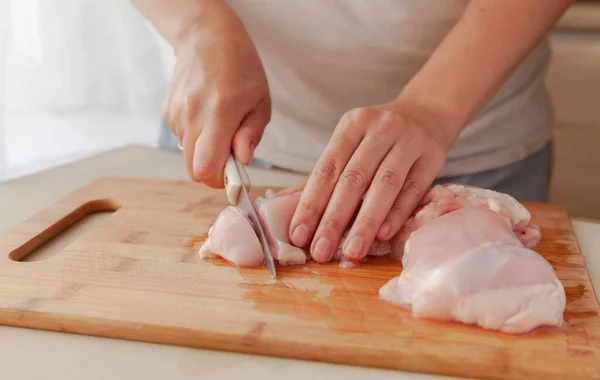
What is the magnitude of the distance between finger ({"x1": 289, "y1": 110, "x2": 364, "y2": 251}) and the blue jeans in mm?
454

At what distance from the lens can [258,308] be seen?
0.89m

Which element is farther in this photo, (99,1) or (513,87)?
(99,1)

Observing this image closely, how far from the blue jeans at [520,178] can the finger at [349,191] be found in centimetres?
45

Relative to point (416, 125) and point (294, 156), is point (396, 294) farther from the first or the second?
point (294, 156)

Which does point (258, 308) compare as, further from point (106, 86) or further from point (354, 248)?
point (106, 86)

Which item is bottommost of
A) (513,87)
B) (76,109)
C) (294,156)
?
(76,109)

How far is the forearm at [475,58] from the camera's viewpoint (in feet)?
3.83

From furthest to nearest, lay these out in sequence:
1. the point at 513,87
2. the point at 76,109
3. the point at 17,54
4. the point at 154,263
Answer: the point at 76,109, the point at 17,54, the point at 513,87, the point at 154,263

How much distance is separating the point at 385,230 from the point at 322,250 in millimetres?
108

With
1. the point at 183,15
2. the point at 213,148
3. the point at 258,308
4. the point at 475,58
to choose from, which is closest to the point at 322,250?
the point at 258,308

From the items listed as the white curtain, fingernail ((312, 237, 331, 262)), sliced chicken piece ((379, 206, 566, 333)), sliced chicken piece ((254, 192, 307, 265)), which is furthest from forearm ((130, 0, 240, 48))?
the white curtain

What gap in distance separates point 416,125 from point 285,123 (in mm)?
465

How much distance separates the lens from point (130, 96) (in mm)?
2359

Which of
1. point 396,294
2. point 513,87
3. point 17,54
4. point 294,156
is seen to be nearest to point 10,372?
point 396,294
